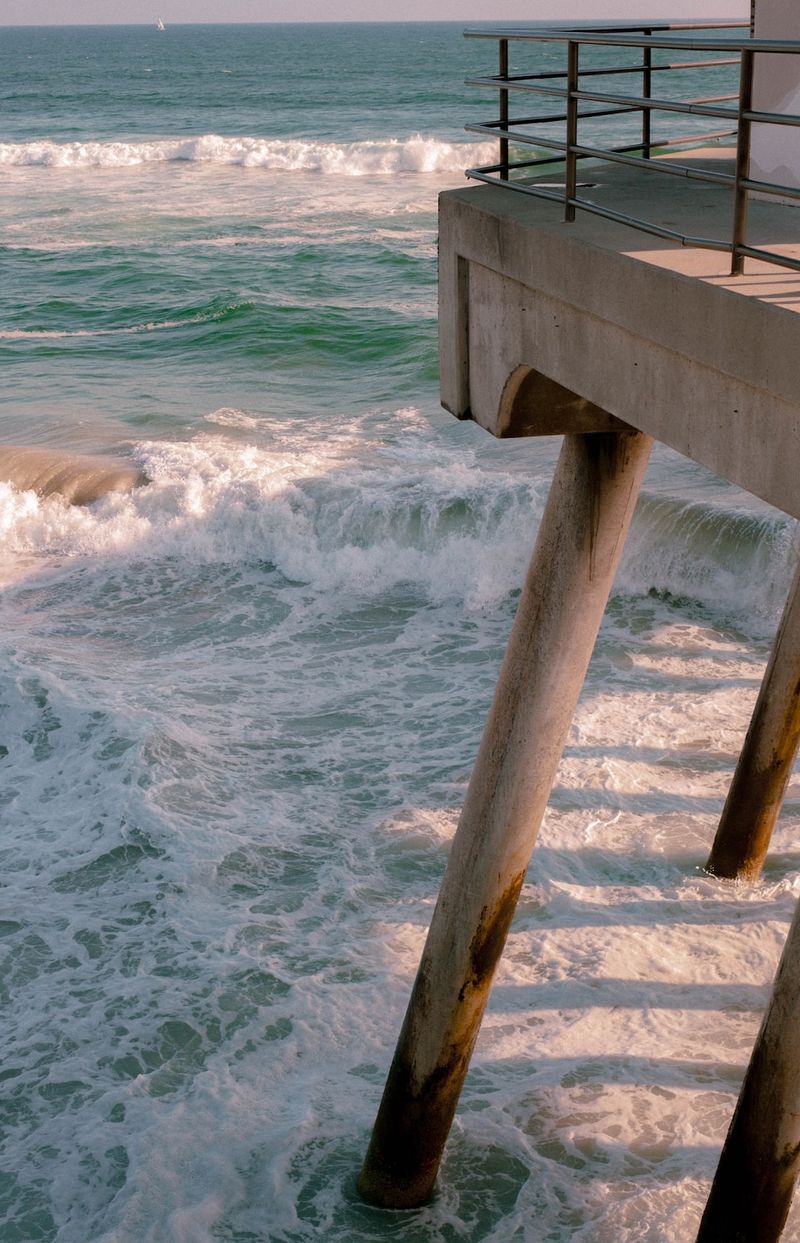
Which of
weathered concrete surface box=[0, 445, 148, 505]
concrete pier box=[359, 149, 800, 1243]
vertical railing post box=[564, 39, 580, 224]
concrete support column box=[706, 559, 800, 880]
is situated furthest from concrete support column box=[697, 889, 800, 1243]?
weathered concrete surface box=[0, 445, 148, 505]

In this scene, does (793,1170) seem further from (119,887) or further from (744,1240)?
(119,887)

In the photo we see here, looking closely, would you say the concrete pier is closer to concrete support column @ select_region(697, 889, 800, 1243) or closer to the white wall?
concrete support column @ select_region(697, 889, 800, 1243)

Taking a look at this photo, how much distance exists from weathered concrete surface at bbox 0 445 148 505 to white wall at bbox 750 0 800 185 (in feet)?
41.1

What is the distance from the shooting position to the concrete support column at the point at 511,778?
4.52m

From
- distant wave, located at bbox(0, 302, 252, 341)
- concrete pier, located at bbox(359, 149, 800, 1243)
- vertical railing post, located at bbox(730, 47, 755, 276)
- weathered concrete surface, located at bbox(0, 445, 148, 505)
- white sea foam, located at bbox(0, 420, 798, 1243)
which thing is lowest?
white sea foam, located at bbox(0, 420, 798, 1243)

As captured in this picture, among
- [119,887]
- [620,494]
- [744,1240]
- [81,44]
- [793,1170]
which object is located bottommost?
[119,887]

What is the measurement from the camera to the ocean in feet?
19.6

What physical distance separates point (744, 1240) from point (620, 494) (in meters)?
2.53

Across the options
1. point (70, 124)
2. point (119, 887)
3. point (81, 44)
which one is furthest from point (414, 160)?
point (81, 44)

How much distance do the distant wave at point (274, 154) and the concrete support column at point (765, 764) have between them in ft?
130

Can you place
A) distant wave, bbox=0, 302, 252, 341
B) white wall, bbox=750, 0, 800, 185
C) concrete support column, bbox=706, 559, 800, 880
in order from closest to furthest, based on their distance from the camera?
white wall, bbox=750, 0, 800, 185 → concrete support column, bbox=706, 559, 800, 880 → distant wave, bbox=0, 302, 252, 341

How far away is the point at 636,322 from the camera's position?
351 cm

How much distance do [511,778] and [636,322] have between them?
1895 millimetres

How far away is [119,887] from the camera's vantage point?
8.16 m
